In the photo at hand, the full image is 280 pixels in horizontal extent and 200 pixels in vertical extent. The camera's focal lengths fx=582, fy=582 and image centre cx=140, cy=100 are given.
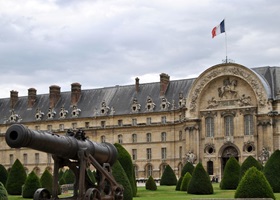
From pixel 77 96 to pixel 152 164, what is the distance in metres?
16.5

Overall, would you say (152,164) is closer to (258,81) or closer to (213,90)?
(213,90)

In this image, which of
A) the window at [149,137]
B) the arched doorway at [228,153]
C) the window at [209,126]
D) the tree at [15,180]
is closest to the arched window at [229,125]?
the arched doorway at [228,153]

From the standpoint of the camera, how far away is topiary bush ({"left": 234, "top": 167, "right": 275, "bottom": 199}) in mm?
28141

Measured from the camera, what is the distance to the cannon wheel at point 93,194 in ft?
54.7

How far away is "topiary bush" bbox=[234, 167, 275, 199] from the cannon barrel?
11.2 metres

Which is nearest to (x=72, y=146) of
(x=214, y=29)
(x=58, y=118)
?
(x=214, y=29)

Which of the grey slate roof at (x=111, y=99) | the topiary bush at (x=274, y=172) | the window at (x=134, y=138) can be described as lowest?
A: the topiary bush at (x=274, y=172)

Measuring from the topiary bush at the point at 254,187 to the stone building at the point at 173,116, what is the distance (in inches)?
1353

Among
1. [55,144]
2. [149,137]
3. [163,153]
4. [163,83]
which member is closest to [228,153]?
[163,153]

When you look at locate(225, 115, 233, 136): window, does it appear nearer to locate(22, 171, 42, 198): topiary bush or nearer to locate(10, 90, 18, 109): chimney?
locate(22, 171, 42, 198): topiary bush

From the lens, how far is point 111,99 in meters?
80.4

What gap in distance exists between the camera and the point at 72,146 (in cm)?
1672

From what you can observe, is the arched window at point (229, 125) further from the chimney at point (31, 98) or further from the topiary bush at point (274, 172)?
the chimney at point (31, 98)

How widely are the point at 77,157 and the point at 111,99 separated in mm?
63465
